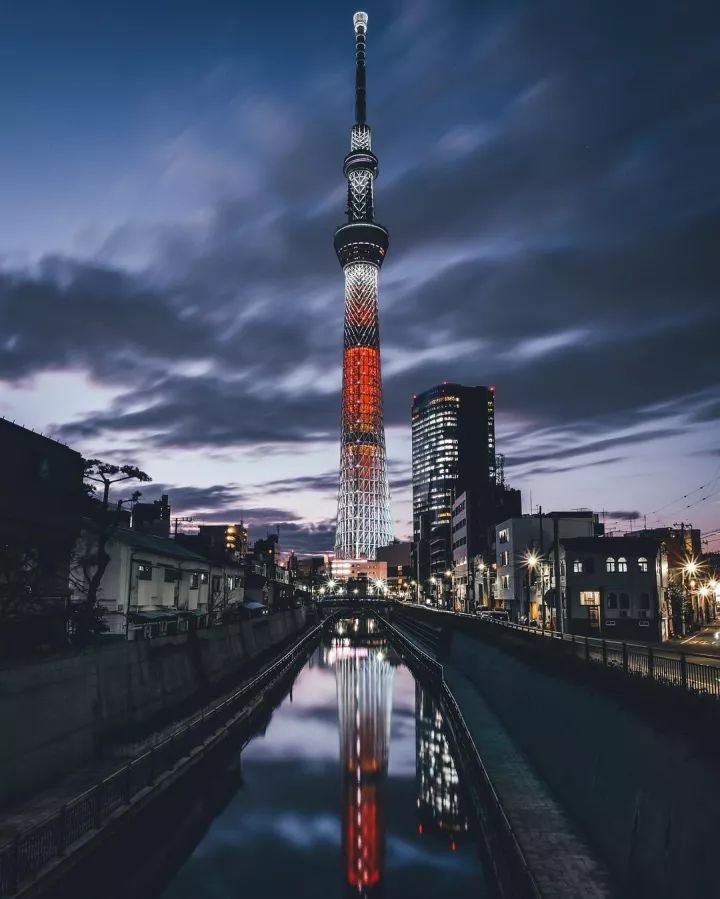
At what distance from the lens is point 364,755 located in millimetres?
37688

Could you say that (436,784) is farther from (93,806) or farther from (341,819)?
(93,806)

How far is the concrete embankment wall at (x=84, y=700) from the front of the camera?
20688 millimetres

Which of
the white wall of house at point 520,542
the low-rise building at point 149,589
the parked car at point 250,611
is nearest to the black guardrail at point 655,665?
the low-rise building at point 149,589

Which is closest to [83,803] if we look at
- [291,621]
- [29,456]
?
[29,456]

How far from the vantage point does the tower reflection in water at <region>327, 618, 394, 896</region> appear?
22.5 metres

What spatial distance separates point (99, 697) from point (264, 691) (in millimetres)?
24641

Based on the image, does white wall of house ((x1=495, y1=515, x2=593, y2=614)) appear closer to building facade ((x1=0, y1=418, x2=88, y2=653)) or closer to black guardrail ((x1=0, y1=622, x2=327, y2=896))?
black guardrail ((x1=0, y1=622, x2=327, y2=896))

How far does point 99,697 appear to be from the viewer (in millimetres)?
26766

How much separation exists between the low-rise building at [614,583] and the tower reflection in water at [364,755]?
20.1 meters

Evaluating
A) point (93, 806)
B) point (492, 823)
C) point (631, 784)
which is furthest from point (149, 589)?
point (631, 784)

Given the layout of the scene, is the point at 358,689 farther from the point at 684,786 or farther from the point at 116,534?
the point at 684,786

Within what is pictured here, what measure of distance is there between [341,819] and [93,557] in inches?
728

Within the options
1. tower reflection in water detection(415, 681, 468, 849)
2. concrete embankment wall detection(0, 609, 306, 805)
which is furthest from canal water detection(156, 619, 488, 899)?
concrete embankment wall detection(0, 609, 306, 805)

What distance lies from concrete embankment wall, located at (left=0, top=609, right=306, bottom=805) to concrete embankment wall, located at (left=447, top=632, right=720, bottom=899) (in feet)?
55.0
